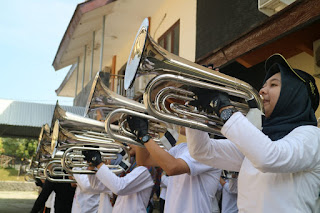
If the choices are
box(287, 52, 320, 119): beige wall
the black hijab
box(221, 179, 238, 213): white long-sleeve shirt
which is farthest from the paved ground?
the black hijab

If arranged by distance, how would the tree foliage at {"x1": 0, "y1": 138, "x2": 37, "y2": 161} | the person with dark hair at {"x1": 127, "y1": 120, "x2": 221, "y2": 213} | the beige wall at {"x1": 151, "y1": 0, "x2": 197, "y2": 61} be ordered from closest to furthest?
the person with dark hair at {"x1": 127, "y1": 120, "x2": 221, "y2": 213}, the beige wall at {"x1": 151, "y1": 0, "x2": 197, "y2": 61}, the tree foliage at {"x1": 0, "y1": 138, "x2": 37, "y2": 161}

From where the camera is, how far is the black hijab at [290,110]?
6.40ft

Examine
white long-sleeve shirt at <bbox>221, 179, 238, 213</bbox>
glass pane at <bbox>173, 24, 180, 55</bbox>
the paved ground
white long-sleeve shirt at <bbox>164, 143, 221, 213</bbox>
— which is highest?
glass pane at <bbox>173, 24, 180, 55</bbox>

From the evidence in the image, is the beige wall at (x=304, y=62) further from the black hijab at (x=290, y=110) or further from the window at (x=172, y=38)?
the window at (x=172, y=38)

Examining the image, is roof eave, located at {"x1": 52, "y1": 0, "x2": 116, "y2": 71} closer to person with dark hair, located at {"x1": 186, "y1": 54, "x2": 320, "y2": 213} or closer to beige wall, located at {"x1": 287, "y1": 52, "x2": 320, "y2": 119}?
beige wall, located at {"x1": 287, "y1": 52, "x2": 320, "y2": 119}

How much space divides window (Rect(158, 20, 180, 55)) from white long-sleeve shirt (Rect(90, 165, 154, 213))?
6.17 meters

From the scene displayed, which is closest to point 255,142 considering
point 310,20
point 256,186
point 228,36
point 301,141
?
point 301,141

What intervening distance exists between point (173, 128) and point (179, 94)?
56.1 inches

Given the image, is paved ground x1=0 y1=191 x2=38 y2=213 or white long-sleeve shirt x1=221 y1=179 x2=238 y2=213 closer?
white long-sleeve shirt x1=221 y1=179 x2=238 y2=213

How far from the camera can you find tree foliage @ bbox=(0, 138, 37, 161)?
3928cm

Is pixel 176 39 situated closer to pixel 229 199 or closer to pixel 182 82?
pixel 229 199

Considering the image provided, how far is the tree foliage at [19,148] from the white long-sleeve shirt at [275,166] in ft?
127

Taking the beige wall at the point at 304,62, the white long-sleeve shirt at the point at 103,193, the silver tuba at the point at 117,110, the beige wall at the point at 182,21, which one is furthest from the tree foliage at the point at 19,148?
the silver tuba at the point at 117,110

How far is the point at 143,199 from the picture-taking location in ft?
13.2
